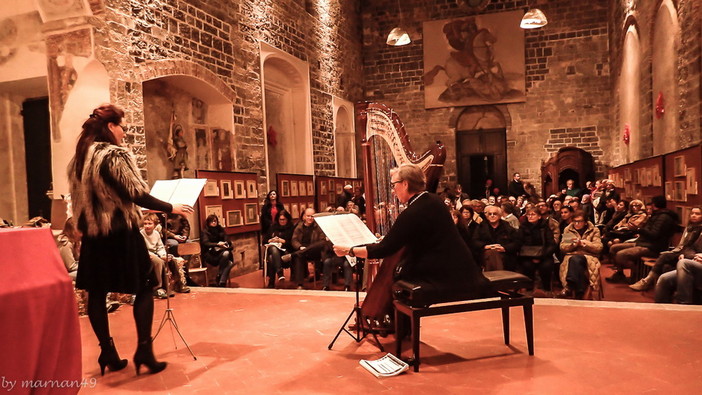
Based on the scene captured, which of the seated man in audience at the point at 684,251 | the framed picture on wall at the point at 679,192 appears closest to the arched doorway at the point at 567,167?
the framed picture on wall at the point at 679,192

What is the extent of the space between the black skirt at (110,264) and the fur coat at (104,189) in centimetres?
6

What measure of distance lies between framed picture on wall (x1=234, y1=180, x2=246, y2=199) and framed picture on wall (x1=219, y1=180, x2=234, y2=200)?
0.14 m

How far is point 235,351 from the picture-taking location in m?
3.94

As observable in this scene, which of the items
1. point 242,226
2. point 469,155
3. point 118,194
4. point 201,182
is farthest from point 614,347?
point 469,155

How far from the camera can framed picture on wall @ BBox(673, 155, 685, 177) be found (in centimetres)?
716

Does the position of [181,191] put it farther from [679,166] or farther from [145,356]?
[679,166]

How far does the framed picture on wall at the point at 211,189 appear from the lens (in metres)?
8.39

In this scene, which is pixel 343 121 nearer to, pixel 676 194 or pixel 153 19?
pixel 153 19

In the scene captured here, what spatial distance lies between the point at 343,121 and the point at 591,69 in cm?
749

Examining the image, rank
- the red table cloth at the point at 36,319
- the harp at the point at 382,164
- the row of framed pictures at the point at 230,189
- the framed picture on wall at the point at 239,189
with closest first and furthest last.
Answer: the red table cloth at the point at 36,319 < the harp at the point at 382,164 < the row of framed pictures at the point at 230,189 < the framed picture on wall at the point at 239,189

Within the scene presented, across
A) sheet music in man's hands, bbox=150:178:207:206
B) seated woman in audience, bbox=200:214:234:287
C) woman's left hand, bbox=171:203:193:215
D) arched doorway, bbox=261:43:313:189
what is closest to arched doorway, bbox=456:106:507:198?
arched doorway, bbox=261:43:313:189

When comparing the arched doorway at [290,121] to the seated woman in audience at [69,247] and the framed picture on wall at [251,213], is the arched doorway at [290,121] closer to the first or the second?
the framed picture on wall at [251,213]

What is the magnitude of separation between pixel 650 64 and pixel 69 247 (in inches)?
420

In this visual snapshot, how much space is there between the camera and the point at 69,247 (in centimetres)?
585
